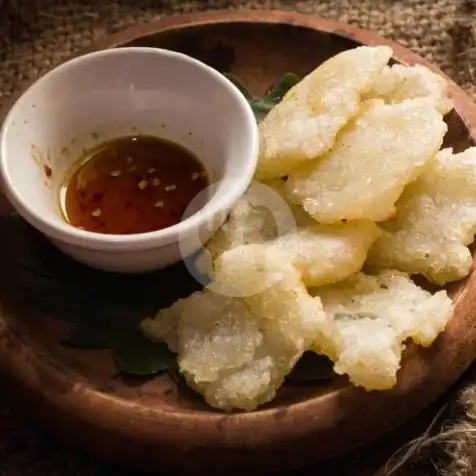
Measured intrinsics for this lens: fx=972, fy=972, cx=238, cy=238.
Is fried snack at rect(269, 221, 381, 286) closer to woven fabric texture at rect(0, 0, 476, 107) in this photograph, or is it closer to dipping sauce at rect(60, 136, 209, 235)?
dipping sauce at rect(60, 136, 209, 235)

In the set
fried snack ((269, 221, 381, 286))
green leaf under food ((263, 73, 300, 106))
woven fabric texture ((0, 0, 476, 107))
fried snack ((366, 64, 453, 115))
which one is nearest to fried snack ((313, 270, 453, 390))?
fried snack ((269, 221, 381, 286))

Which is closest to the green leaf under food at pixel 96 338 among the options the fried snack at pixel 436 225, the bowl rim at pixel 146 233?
the bowl rim at pixel 146 233

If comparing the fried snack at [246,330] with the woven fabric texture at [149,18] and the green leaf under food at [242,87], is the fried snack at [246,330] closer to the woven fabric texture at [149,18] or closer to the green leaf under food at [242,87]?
the green leaf under food at [242,87]

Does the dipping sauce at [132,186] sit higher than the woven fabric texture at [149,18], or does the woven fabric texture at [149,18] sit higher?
the woven fabric texture at [149,18]

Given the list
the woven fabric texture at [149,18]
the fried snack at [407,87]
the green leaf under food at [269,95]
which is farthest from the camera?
the woven fabric texture at [149,18]

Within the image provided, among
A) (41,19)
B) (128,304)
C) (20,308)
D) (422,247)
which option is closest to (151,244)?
(128,304)

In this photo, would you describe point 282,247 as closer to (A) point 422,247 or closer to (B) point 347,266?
(B) point 347,266

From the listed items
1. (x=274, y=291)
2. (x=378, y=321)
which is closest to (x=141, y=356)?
(x=274, y=291)
